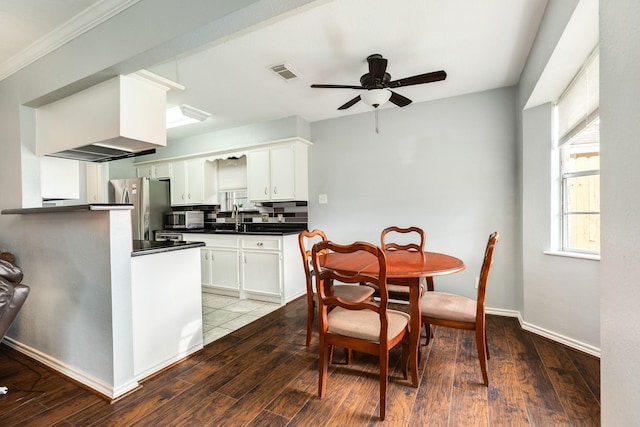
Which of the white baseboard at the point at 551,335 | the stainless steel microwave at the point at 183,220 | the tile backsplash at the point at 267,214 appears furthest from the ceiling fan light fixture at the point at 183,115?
the white baseboard at the point at 551,335

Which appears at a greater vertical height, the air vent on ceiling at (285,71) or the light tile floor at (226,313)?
the air vent on ceiling at (285,71)

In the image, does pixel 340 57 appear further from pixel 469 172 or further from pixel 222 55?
pixel 469 172

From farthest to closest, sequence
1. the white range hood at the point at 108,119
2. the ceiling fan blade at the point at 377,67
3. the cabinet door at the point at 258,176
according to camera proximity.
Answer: the cabinet door at the point at 258,176
the ceiling fan blade at the point at 377,67
the white range hood at the point at 108,119

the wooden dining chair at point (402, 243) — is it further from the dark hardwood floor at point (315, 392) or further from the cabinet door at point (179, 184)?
the cabinet door at point (179, 184)

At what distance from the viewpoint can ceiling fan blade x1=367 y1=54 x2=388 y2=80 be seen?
6.77 feet

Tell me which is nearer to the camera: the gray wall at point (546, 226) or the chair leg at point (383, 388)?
the chair leg at point (383, 388)

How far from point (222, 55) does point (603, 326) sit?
2798 millimetres

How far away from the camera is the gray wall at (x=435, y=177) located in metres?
3.04

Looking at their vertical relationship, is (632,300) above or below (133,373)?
above

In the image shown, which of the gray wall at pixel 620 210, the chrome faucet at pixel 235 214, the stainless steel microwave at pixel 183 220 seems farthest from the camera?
the chrome faucet at pixel 235 214

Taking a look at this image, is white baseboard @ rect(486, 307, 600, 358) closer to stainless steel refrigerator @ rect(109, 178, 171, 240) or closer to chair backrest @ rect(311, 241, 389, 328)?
chair backrest @ rect(311, 241, 389, 328)

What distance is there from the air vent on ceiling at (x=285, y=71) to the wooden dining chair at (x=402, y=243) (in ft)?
5.87

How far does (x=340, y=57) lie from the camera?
7.84 feet

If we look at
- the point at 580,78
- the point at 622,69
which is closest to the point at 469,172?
the point at 580,78
